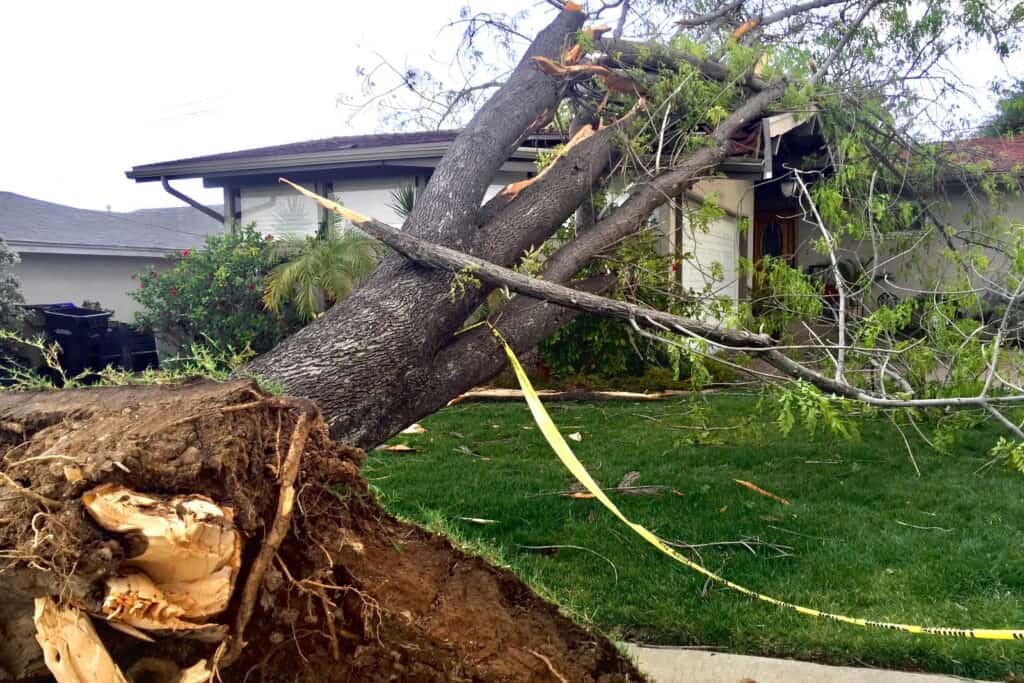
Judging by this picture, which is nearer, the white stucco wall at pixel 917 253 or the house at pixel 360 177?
the white stucco wall at pixel 917 253

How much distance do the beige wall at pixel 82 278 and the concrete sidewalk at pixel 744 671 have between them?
40.3ft

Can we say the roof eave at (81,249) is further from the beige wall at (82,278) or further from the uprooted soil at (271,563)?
the uprooted soil at (271,563)

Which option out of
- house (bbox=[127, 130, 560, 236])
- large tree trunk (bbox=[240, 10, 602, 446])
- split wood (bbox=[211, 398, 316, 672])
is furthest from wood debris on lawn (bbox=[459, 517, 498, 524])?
house (bbox=[127, 130, 560, 236])

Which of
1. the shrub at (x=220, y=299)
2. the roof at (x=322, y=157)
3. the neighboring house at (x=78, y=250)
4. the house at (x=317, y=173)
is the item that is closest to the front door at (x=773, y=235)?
the house at (x=317, y=173)

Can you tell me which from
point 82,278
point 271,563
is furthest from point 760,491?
point 82,278

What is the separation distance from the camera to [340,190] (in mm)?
11523

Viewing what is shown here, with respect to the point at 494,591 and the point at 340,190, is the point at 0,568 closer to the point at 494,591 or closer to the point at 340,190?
the point at 494,591

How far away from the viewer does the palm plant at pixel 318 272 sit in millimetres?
8477

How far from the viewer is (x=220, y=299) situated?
30.5ft

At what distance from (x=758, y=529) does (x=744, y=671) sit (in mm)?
1665

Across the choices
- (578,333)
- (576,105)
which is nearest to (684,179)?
(576,105)

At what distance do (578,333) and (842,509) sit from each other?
4.72m

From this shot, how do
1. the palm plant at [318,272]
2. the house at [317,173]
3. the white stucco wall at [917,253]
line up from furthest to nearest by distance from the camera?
1. the house at [317,173]
2. the palm plant at [318,272]
3. the white stucco wall at [917,253]

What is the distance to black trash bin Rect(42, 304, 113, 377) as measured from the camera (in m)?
9.95
